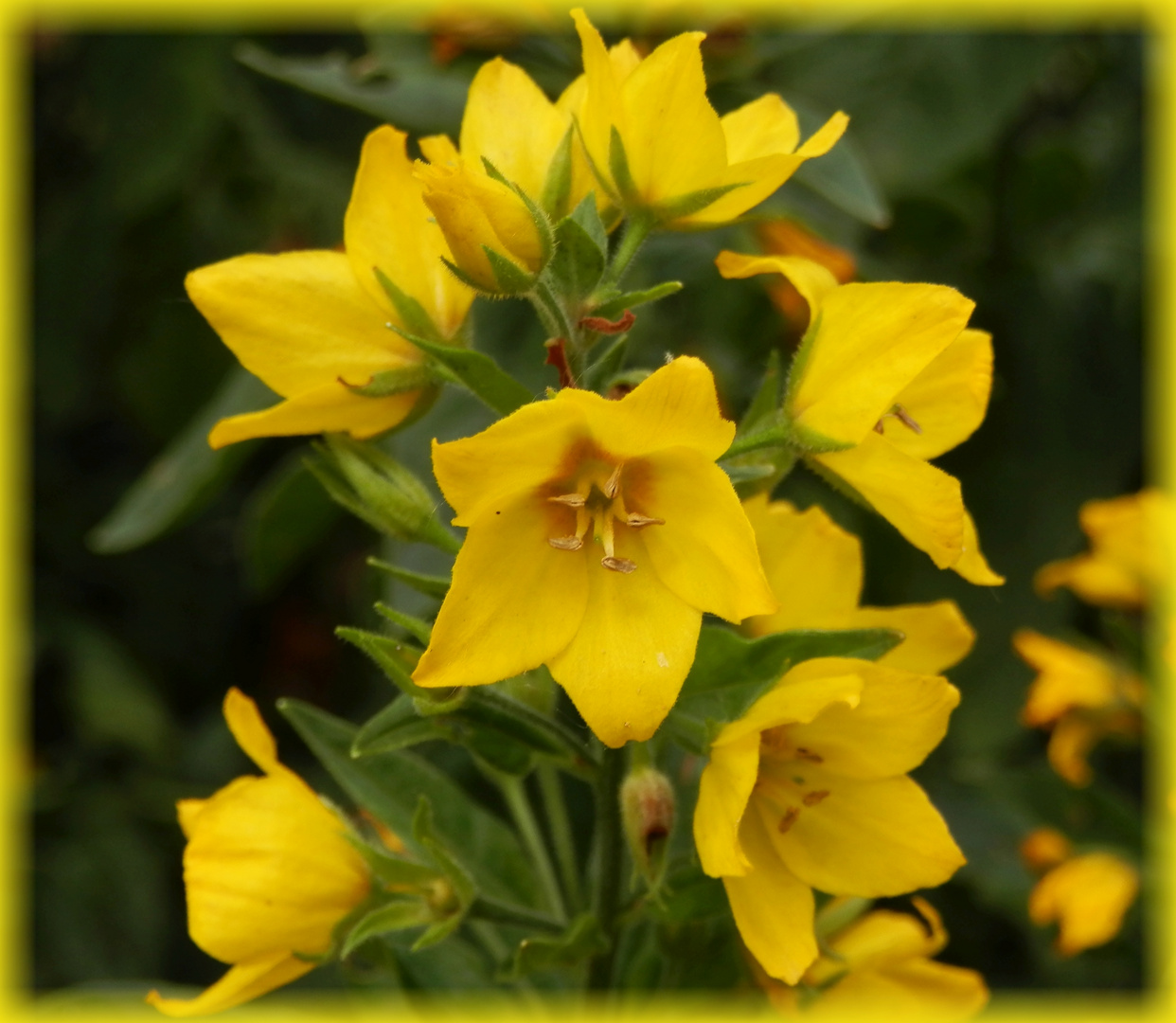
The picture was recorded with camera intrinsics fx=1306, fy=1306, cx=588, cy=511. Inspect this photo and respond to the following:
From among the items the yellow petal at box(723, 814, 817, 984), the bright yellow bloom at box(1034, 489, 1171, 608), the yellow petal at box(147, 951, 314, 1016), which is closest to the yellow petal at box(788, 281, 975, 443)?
the yellow petal at box(723, 814, 817, 984)

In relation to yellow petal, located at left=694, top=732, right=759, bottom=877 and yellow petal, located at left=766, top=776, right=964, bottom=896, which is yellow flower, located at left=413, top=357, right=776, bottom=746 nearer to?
yellow petal, located at left=694, top=732, right=759, bottom=877

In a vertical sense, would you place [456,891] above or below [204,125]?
below

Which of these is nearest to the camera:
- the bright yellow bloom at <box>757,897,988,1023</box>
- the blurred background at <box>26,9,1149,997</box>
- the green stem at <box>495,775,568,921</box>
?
the bright yellow bloom at <box>757,897,988,1023</box>

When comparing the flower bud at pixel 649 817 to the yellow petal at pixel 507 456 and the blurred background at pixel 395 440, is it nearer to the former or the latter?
the yellow petal at pixel 507 456

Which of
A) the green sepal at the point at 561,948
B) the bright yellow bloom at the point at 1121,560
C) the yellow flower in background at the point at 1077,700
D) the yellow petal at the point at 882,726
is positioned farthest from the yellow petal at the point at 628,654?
the bright yellow bloom at the point at 1121,560

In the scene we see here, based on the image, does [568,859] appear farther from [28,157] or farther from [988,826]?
[28,157]

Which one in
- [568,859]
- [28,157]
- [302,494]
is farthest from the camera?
[28,157]

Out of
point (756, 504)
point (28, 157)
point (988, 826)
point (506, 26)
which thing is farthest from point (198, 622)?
point (756, 504)
